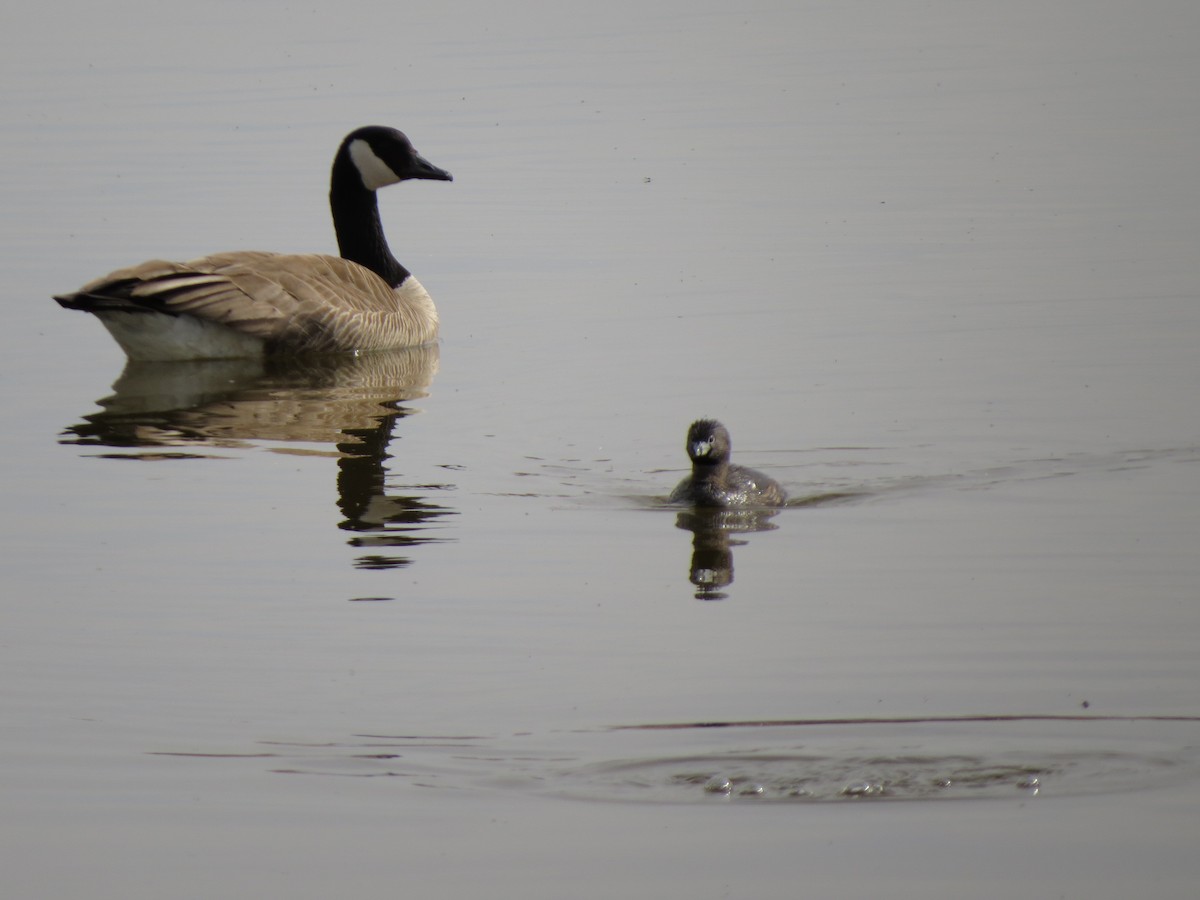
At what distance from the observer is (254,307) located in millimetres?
16344

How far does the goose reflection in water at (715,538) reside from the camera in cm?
967

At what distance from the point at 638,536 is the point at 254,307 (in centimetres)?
664

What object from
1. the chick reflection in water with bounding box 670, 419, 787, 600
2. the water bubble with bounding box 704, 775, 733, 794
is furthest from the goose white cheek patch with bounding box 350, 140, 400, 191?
the water bubble with bounding box 704, 775, 733, 794

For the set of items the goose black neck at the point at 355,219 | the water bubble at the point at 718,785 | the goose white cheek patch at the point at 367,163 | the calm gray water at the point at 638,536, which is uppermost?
the goose white cheek patch at the point at 367,163

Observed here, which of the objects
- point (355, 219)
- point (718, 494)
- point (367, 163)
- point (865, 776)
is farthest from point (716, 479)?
point (367, 163)

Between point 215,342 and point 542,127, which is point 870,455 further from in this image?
point 542,127

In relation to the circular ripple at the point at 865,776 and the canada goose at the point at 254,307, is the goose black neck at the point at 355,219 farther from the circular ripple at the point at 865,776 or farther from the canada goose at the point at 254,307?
the circular ripple at the point at 865,776

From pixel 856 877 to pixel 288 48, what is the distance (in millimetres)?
32706

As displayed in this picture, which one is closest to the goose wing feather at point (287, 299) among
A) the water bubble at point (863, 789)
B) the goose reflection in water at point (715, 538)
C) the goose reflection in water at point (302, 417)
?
the goose reflection in water at point (302, 417)

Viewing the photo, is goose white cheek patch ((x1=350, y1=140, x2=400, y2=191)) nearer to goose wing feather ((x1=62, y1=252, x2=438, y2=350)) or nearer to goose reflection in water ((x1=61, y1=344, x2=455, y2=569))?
goose wing feather ((x1=62, y1=252, x2=438, y2=350))

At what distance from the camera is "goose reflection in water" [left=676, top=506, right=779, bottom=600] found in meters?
9.67

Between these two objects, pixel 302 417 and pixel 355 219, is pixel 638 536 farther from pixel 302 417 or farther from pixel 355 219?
pixel 355 219

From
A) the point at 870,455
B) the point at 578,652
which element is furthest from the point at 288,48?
the point at 578,652

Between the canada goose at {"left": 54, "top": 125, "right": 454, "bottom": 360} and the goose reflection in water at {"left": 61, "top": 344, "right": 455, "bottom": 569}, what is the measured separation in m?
0.15
